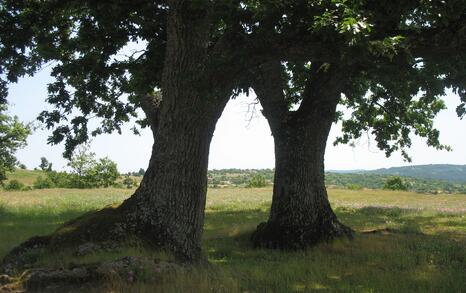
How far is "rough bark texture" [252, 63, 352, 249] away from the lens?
1359 centimetres

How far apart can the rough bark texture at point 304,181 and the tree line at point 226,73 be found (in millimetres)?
31

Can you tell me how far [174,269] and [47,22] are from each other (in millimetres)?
9324

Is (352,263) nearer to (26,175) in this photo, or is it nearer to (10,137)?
(10,137)

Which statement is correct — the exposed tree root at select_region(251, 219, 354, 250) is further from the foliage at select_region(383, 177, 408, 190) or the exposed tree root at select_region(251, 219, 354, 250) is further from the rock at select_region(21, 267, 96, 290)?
the foliage at select_region(383, 177, 408, 190)

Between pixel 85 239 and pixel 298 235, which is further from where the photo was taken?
pixel 298 235

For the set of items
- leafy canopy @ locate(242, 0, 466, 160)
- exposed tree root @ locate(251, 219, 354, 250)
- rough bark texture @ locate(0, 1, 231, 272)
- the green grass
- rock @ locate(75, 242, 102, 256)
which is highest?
leafy canopy @ locate(242, 0, 466, 160)

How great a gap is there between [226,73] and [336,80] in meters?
4.95

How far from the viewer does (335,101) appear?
13.9 m

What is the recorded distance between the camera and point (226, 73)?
9562mm

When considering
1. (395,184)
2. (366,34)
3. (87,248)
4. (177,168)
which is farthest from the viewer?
(395,184)

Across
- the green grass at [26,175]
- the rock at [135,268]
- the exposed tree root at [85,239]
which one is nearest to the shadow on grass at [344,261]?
the rock at [135,268]

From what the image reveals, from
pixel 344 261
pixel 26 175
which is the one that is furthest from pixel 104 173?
pixel 344 261

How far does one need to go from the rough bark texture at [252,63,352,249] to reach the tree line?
0.10ft

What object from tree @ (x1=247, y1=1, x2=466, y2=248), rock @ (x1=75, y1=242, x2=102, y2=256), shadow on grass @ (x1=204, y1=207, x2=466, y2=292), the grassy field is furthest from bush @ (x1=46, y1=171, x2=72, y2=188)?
rock @ (x1=75, y1=242, x2=102, y2=256)
